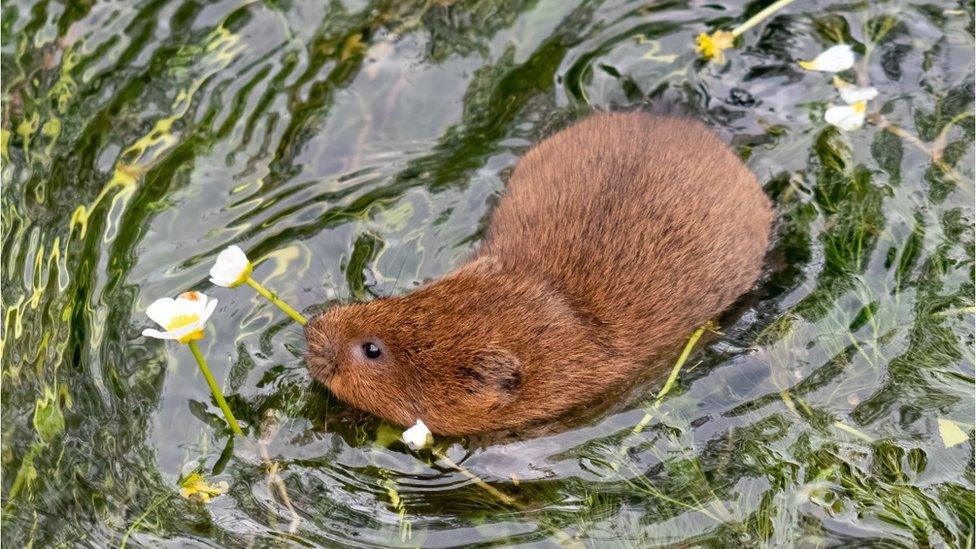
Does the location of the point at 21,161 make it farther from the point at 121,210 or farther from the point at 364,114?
the point at 364,114

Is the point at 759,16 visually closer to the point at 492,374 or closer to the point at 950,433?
the point at 950,433

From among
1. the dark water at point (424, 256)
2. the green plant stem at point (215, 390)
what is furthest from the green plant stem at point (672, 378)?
the green plant stem at point (215, 390)

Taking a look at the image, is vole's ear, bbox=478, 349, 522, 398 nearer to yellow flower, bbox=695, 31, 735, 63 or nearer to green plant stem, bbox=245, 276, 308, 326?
green plant stem, bbox=245, 276, 308, 326

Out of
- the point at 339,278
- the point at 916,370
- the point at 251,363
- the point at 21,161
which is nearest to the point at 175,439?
the point at 251,363

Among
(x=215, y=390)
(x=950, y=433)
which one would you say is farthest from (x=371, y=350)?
(x=950, y=433)

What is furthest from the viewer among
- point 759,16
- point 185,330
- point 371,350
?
point 759,16

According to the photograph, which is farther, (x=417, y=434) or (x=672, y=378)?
(x=672, y=378)
